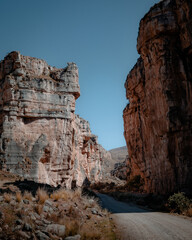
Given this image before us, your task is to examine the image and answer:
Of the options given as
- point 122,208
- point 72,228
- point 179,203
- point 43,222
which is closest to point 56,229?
point 72,228

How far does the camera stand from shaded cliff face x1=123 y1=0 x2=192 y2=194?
58.4ft

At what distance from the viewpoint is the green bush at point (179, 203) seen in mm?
12942

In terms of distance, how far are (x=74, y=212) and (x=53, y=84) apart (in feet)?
66.4

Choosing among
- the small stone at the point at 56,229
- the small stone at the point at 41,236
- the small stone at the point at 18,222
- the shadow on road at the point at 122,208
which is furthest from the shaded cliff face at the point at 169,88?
the small stone at the point at 18,222

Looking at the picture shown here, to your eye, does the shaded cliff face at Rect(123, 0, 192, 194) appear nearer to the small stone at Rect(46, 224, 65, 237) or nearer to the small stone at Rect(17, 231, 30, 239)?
the small stone at Rect(46, 224, 65, 237)

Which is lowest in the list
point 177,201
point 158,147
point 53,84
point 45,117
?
point 177,201

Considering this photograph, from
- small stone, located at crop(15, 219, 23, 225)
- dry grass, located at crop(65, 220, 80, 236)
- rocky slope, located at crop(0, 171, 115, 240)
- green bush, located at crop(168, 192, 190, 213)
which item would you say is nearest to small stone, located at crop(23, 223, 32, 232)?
rocky slope, located at crop(0, 171, 115, 240)

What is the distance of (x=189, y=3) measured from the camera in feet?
58.7

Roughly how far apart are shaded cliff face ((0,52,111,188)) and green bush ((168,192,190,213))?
14068 millimetres

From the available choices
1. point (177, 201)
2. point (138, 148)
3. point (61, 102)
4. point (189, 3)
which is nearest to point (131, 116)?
point (138, 148)

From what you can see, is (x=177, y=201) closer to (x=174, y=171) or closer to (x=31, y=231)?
(x=174, y=171)

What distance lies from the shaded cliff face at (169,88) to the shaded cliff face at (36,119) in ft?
35.3

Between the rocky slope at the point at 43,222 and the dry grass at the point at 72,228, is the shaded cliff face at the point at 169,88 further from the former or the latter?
the dry grass at the point at 72,228

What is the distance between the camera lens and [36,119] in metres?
25.3
